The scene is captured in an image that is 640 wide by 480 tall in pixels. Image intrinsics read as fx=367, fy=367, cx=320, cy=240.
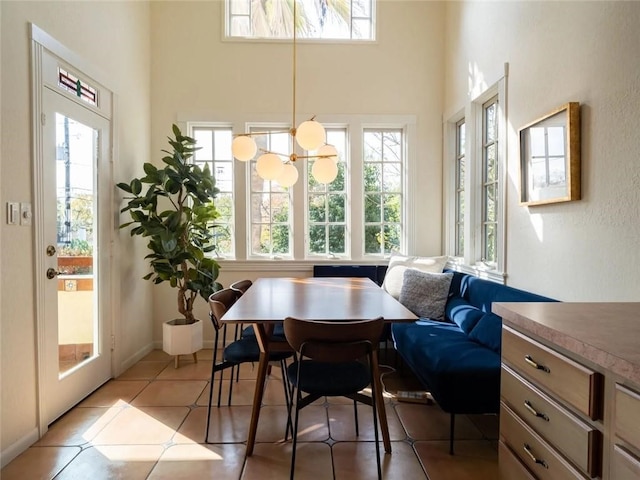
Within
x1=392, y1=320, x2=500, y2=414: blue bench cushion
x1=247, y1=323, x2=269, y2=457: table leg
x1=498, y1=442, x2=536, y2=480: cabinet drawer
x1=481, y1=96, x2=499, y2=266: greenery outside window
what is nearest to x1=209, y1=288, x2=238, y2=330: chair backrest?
x1=247, y1=323, x2=269, y2=457: table leg

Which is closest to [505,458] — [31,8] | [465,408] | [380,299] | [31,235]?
[465,408]

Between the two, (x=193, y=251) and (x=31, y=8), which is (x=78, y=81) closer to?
(x=31, y=8)

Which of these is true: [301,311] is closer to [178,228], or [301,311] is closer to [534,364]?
[534,364]

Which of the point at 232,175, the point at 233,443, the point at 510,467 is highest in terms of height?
the point at 232,175

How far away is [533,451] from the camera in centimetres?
119

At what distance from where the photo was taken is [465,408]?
1990mm

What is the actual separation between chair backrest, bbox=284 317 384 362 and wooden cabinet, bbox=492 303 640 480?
567 mm

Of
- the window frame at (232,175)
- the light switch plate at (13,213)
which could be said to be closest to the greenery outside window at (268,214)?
the window frame at (232,175)

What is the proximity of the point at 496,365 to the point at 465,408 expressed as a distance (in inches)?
11.4

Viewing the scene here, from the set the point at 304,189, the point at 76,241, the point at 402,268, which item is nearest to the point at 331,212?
the point at 304,189

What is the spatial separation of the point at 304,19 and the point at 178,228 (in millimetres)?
2636

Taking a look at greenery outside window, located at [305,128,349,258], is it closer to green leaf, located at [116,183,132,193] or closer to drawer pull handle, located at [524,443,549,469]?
green leaf, located at [116,183,132,193]

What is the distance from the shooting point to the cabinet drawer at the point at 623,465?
0.81 m

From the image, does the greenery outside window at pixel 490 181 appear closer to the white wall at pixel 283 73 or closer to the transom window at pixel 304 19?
the white wall at pixel 283 73
